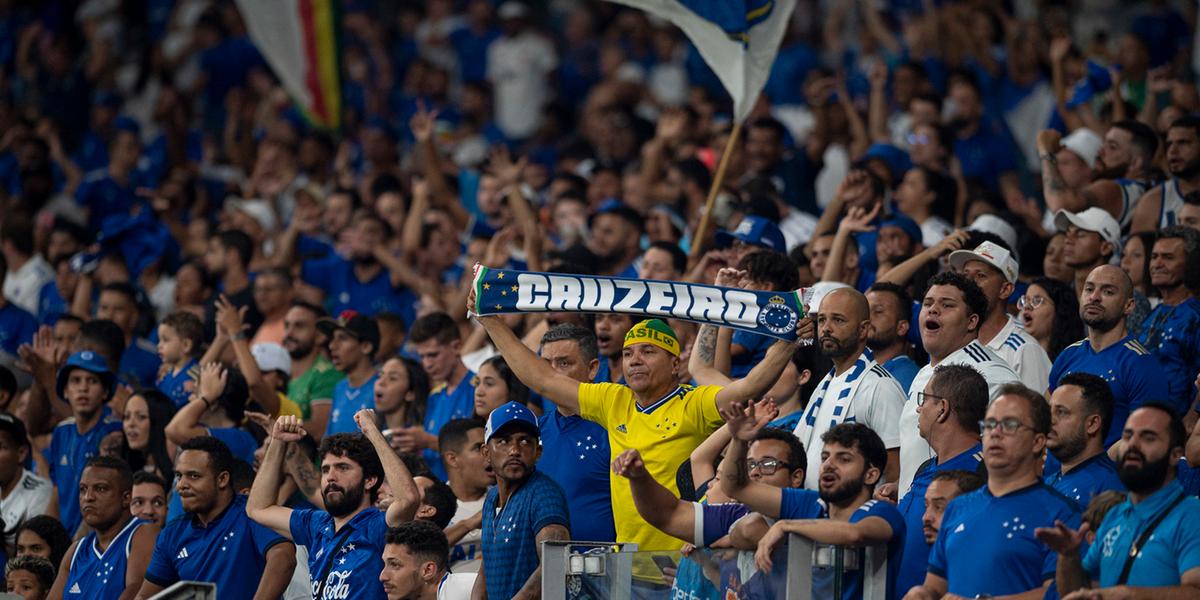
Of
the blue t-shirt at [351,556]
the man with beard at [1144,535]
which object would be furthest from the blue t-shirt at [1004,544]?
the blue t-shirt at [351,556]

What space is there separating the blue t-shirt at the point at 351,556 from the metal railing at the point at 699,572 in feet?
4.40

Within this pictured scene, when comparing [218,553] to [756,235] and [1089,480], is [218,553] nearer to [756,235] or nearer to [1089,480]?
[756,235]

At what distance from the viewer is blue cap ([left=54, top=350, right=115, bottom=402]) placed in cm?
1126

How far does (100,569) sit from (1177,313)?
5.61m

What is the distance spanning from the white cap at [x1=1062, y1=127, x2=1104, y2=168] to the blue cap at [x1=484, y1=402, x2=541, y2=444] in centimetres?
507

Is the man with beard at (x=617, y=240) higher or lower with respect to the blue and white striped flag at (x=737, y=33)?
lower

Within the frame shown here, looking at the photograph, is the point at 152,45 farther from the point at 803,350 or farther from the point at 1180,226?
the point at 1180,226

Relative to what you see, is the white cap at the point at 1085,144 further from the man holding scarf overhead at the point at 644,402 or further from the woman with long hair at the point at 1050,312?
the man holding scarf overhead at the point at 644,402

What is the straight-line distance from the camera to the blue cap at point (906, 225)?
10.7 m

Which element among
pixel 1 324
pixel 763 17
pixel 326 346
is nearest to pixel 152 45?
pixel 1 324

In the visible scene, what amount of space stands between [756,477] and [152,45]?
14.8 meters

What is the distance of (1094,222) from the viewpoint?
392 inches

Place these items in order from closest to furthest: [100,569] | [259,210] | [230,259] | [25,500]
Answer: [100,569] < [25,500] < [230,259] < [259,210]

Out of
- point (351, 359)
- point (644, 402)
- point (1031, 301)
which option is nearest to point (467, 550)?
point (644, 402)
